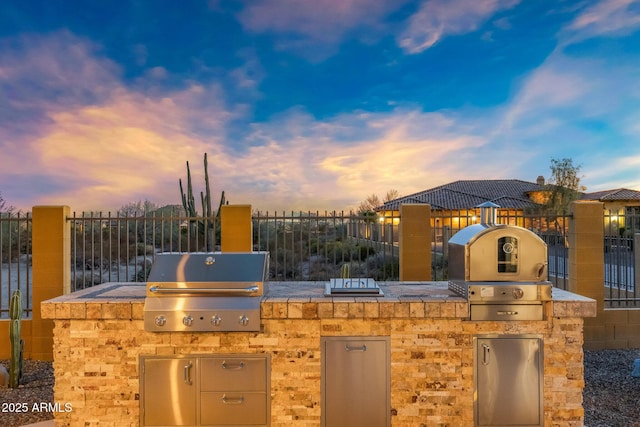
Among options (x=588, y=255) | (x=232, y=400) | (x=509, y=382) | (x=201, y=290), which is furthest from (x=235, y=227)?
(x=588, y=255)

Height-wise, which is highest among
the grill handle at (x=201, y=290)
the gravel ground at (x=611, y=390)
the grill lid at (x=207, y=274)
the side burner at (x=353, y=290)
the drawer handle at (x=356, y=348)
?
the grill lid at (x=207, y=274)

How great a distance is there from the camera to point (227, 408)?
306 centimetres

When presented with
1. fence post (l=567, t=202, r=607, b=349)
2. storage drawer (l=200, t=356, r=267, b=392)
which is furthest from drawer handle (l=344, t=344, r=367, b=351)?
fence post (l=567, t=202, r=607, b=349)

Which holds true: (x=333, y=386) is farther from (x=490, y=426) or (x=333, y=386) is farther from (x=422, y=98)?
(x=422, y=98)

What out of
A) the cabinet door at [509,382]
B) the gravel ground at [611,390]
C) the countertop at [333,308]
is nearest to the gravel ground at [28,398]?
the countertop at [333,308]

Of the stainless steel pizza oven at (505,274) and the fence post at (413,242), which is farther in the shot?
the fence post at (413,242)

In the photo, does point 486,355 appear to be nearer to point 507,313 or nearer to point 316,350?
point 507,313

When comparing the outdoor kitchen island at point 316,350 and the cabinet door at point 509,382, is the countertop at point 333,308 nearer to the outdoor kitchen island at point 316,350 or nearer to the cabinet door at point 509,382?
the outdoor kitchen island at point 316,350

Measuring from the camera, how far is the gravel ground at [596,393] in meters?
3.84

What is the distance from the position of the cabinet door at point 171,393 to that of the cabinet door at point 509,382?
254 cm

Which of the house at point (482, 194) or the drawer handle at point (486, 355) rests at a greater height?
the house at point (482, 194)

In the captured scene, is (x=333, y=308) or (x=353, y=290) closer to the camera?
(x=333, y=308)

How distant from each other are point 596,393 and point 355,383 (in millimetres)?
3630

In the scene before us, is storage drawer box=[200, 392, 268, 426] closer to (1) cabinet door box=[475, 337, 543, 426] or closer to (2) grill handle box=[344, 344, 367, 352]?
(2) grill handle box=[344, 344, 367, 352]
